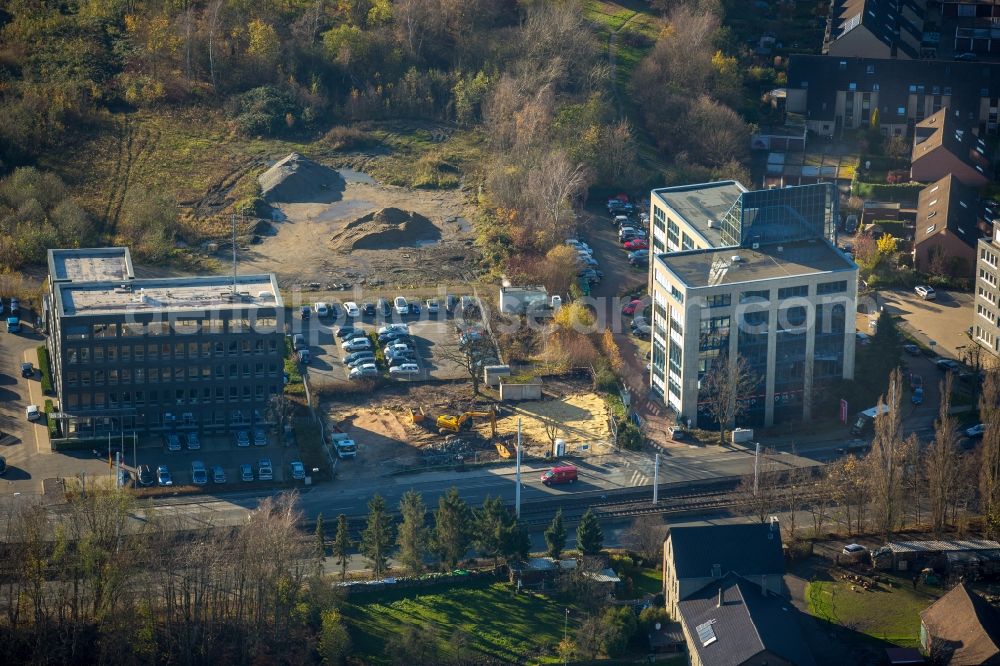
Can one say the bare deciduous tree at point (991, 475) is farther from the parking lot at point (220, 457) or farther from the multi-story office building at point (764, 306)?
the parking lot at point (220, 457)

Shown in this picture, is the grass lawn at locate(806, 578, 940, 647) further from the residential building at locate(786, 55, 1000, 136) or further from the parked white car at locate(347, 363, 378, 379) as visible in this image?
the residential building at locate(786, 55, 1000, 136)

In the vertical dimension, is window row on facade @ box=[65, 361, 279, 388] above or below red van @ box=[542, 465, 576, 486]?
above

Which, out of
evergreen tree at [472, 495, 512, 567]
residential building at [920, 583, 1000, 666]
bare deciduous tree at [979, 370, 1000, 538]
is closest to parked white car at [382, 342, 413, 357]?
evergreen tree at [472, 495, 512, 567]

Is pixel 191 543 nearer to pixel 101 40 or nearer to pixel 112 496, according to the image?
pixel 112 496

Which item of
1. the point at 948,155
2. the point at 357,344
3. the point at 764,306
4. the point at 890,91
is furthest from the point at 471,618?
the point at 890,91

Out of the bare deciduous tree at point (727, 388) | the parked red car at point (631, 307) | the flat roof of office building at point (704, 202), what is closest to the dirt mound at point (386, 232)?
the parked red car at point (631, 307)

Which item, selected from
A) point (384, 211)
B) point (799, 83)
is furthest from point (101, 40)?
point (799, 83)
